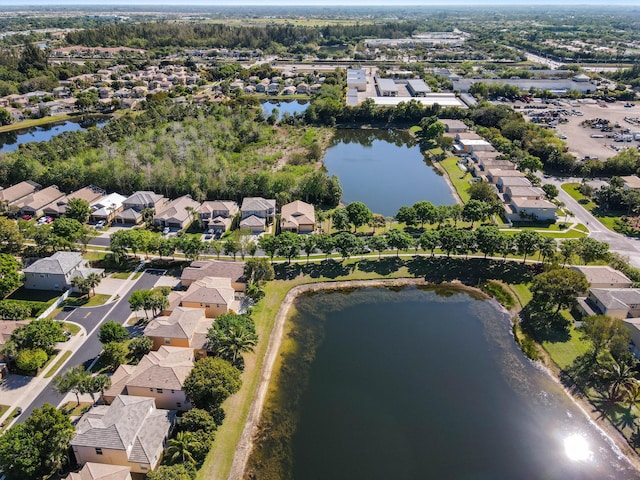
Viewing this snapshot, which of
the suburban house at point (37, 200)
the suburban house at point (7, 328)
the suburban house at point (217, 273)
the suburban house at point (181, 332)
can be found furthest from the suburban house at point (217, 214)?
the suburban house at point (7, 328)

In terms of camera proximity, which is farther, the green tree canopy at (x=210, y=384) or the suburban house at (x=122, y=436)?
the green tree canopy at (x=210, y=384)

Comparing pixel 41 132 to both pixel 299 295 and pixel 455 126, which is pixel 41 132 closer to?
pixel 299 295

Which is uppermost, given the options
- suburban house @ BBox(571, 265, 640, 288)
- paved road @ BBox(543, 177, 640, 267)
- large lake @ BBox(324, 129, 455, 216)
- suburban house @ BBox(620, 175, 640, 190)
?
suburban house @ BBox(620, 175, 640, 190)

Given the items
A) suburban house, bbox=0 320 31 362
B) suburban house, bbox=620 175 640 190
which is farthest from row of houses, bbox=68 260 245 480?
suburban house, bbox=620 175 640 190

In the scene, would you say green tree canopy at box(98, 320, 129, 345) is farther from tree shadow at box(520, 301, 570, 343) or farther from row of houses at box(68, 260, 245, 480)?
tree shadow at box(520, 301, 570, 343)

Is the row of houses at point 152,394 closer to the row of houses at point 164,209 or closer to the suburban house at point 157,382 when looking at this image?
the suburban house at point 157,382

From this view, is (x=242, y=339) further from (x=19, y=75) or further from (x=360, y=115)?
(x=19, y=75)
